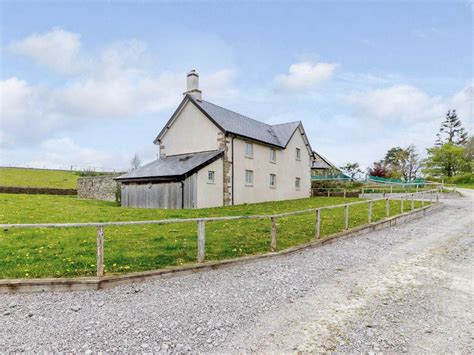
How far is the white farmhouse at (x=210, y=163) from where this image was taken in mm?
20891

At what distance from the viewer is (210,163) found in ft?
70.4

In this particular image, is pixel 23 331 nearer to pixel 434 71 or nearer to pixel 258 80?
pixel 258 80

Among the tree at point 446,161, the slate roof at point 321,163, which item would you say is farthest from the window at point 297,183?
the tree at point 446,161

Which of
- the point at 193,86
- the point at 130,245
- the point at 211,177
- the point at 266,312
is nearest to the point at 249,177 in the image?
the point at 211,177

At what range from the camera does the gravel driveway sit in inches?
156

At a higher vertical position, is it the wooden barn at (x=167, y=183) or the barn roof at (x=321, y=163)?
the barn roof at (x=321, y=163)

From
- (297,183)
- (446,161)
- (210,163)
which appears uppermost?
(446,161)

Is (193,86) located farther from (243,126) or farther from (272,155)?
(272,155)

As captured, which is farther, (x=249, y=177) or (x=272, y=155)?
(x=272, y=155)

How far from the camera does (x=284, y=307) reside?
16.7 ft

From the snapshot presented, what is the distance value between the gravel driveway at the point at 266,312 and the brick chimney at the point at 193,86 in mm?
19821

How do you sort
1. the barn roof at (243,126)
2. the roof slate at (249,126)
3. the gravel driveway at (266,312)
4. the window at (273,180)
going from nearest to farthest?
the gravel driveway at (266,312)
the barn roof at (243,126)
the roof slate at (249,126)
the window at (273,180)

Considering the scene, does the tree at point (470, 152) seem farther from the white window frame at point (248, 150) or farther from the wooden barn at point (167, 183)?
the wooden barn at point (167, 183)

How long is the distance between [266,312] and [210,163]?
55.8ft
